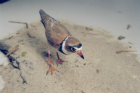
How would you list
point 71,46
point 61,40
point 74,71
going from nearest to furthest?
point 71,46 → point 61,40 → point 74,71

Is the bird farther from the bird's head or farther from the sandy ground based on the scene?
the sandy ground

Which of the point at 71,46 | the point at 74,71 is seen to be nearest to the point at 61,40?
the point at 71,46

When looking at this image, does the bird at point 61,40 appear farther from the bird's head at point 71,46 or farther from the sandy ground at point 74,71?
the sandy ground at point 74,71

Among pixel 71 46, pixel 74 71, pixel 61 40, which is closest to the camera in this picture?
pixel 71 46

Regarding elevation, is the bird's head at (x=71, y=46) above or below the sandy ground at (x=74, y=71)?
above

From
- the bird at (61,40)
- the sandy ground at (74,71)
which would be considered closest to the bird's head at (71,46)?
the bird at (61,40)

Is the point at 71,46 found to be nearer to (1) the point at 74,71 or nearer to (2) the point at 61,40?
(2) the point at 61,40

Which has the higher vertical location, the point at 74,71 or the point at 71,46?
the point at 71,46

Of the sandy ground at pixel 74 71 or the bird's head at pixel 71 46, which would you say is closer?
the bird's head at pixel 71 46

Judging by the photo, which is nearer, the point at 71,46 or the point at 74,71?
the point at 71,46

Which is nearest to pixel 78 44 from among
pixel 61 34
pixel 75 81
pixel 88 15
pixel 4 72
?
pixel 61 34
